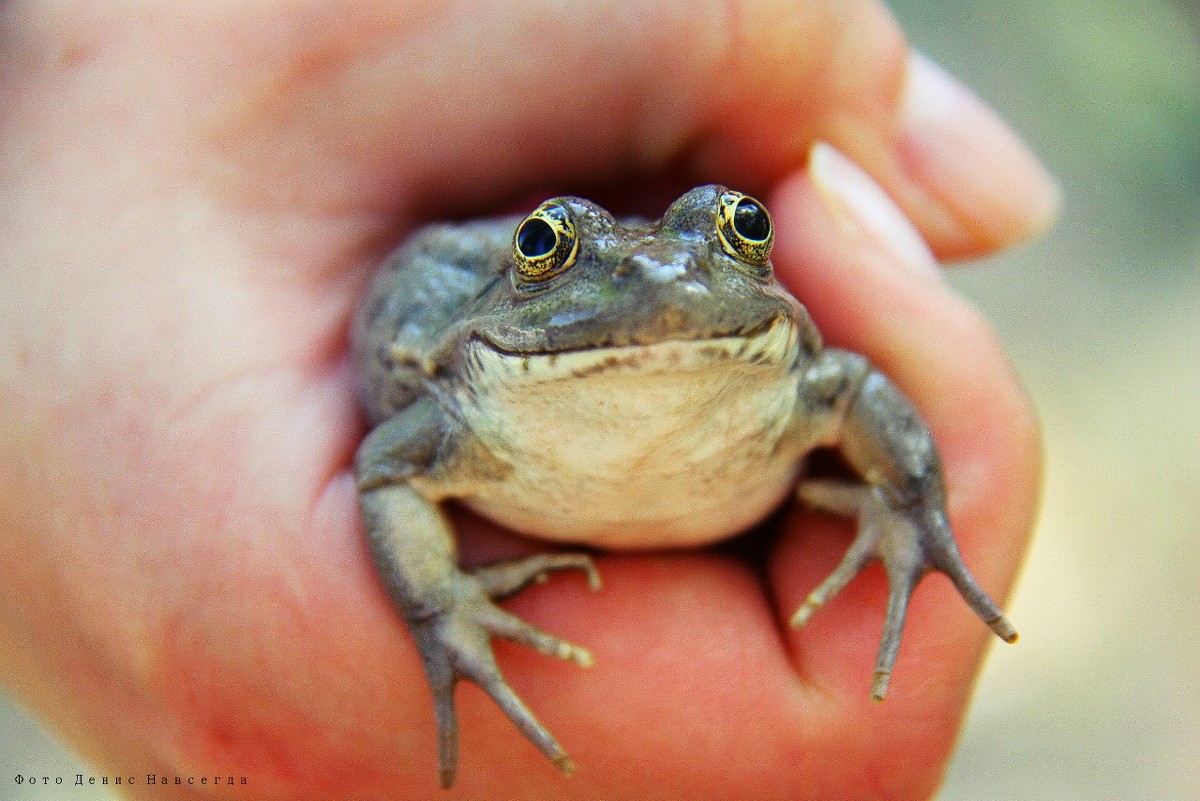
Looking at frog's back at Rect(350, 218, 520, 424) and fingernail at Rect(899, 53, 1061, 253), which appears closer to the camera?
frog's back at Rect(350, 218, 520, 424)

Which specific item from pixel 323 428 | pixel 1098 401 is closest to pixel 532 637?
pixel 323 428

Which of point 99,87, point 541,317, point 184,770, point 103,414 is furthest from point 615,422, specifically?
point 99,87

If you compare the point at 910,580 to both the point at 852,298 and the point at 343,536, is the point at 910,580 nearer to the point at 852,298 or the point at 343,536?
the point at 852,298

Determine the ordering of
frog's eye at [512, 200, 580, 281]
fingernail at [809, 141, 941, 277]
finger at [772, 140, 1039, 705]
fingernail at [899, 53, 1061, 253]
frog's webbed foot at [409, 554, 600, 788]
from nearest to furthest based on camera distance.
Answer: frog's eye at [512, 200, 580, 281], frog's webbed foot at [409, 554, 600, 788], finger at [772, 140, 1039, 705], fingernail at [809, 141, 941, 277], fingernail at [899, 53, 1061, 253]

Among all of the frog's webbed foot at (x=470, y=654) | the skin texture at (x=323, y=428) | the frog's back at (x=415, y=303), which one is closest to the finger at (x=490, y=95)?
the skin texture at (x=323, y=428)

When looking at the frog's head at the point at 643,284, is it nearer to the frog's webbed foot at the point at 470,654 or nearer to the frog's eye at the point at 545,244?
the frog's eye at the point at 545,244

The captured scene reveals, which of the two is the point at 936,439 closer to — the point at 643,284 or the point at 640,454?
the point at 640,454

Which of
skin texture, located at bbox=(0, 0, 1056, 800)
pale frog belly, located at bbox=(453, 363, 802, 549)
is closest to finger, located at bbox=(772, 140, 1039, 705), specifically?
skin texture, located at bbox=(0, 0, 1056, 800)

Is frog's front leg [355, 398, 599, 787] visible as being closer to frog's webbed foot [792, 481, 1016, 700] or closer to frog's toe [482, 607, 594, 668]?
frog's toe [482, 607, 594, 668]
